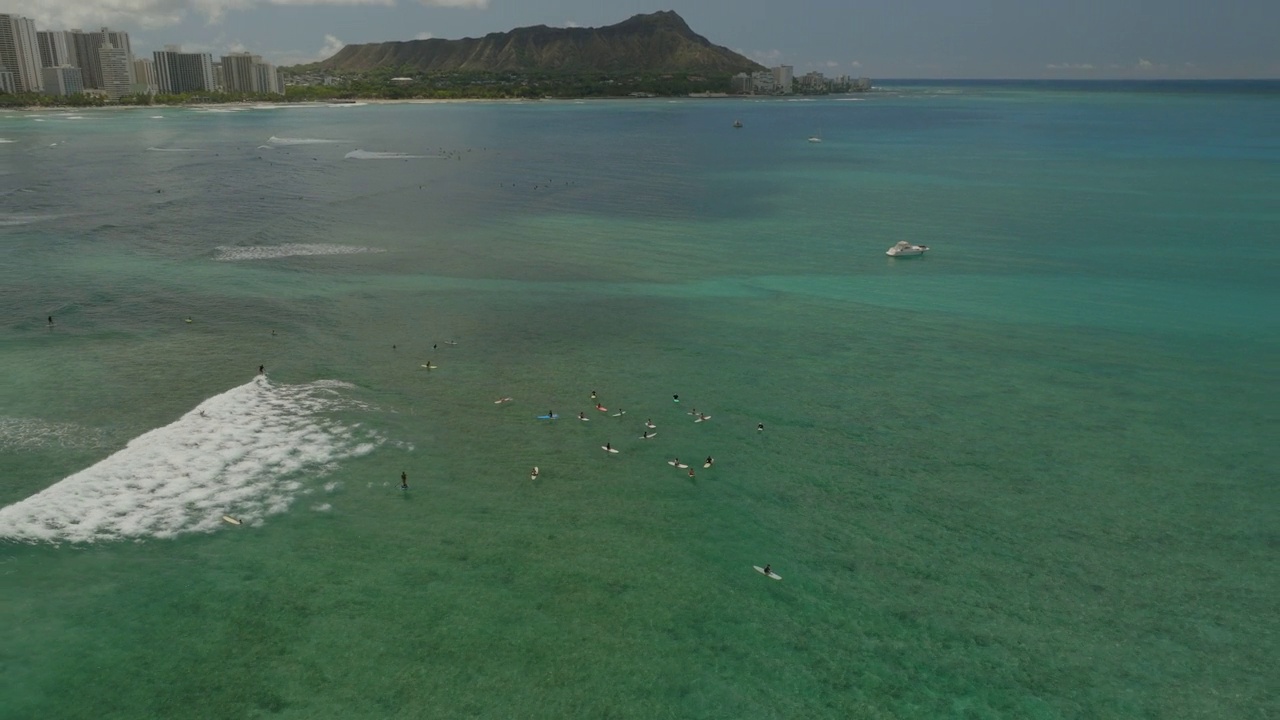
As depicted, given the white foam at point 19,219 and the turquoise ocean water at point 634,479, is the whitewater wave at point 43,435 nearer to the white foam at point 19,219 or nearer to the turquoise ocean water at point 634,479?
the turquoise ocean water at point 634,479

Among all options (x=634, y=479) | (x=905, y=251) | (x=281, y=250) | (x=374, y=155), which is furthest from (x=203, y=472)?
(x=374, y=155)

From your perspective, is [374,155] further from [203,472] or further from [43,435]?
[203,472]

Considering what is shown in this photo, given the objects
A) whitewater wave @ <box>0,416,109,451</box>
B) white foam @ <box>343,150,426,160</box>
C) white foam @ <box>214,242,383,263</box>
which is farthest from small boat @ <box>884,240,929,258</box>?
white foam @ <box>343,150,426,160</box>

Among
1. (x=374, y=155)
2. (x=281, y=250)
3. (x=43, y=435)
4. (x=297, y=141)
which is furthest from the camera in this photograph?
(x=297, y=141)

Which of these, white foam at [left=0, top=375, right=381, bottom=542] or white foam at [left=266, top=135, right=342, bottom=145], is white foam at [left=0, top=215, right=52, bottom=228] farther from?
white foam at [left=266, top=135, right=342, bottom=145]

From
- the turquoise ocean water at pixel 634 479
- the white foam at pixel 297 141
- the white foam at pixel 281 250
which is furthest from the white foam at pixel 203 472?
the white foam at pixel 297 141

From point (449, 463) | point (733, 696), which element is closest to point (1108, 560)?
point (733, 696)

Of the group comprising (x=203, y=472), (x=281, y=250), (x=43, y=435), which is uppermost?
(x=281, y=250)
